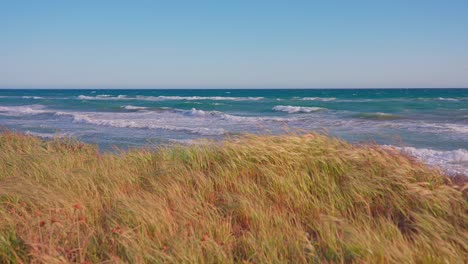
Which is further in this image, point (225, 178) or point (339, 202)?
point (225, 178)

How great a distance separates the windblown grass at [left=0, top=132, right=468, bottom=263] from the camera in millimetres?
3236

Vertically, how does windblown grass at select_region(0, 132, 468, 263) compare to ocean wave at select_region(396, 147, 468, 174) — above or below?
above

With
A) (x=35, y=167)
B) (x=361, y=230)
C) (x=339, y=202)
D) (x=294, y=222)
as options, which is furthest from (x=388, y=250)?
(x=35, y=167)

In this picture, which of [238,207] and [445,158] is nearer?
[238,207]

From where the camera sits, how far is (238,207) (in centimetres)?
428

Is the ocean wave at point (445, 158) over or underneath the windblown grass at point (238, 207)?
underneath

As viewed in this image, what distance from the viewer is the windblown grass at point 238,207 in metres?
3.24

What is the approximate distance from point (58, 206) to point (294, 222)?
7.98 ft

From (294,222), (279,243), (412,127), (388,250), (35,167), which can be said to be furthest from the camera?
(412,127)

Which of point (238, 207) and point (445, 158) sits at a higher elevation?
point (238, 207)

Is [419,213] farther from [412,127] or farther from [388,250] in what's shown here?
[412,127]

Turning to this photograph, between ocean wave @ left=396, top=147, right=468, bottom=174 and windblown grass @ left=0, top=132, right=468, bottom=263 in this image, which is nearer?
windblown grass @ left=0, top=132, right=468, bottom=263

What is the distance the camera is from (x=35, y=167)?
19.8 ft

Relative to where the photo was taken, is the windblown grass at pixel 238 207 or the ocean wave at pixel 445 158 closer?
the windblown grass at pixel 238 207
